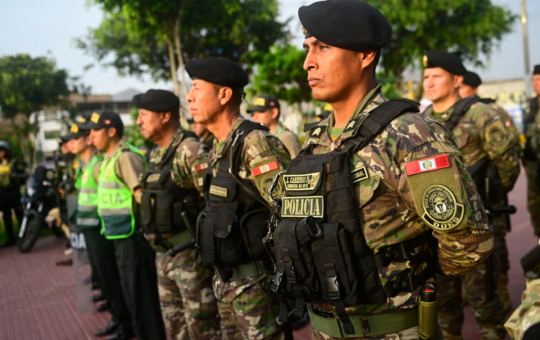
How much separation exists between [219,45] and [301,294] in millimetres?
22386

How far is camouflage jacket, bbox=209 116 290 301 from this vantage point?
2.70m

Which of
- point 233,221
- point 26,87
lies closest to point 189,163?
point 233,221

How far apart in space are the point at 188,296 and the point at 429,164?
233 centimetres

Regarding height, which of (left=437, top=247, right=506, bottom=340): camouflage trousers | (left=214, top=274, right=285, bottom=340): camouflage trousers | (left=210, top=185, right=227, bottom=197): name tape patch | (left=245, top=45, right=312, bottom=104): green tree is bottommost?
(left=437, top=247, right=506, bottom=340): camouflage trousers

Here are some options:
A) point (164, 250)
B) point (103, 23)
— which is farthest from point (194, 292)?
point (103, 23)

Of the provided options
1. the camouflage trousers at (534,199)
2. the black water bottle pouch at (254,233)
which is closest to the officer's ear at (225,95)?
the black water bottle pouch at (254,233)

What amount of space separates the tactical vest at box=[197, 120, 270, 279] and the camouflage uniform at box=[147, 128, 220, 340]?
479mm

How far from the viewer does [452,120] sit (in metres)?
3.75

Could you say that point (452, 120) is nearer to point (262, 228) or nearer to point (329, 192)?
point (262, 228)

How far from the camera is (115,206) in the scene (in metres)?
4.12

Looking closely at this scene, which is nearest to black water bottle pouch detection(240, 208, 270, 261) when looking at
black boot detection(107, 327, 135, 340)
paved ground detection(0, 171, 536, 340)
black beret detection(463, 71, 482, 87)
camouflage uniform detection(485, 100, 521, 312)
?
paved ground detection(0, 171, 536, 340)

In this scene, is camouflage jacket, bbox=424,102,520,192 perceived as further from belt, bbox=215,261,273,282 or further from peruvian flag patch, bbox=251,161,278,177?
belt, bbox=215,261,273,282

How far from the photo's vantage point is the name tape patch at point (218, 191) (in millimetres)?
2796

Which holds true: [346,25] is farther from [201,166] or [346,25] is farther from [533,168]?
[533,168]
